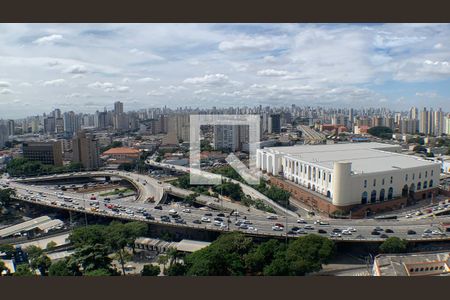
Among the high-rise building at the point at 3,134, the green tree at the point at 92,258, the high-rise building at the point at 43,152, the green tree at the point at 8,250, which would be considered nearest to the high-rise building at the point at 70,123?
the high-rise building at the point at 3,134

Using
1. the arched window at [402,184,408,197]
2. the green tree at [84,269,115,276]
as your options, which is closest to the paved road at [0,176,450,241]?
the arched window at [402,184,408,197]

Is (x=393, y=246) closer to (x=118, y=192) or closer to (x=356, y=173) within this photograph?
(x=356, y=173)

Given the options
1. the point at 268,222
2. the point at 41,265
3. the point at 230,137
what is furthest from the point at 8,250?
the point at 230,137

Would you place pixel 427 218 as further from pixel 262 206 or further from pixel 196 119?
pixel 196 119

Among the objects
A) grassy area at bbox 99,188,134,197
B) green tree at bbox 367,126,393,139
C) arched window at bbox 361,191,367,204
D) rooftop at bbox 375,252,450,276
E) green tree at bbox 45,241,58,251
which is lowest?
green tree at bbox 45,241,58,251

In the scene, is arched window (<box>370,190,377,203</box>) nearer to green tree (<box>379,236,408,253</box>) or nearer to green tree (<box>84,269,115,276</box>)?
green tree (<box>379,236,408,253</box>)

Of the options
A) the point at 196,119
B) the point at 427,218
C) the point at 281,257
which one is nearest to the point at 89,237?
the point at 281,257
